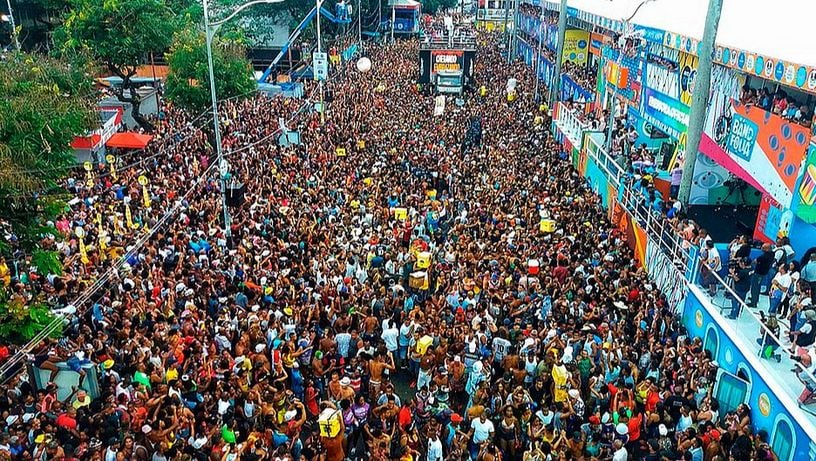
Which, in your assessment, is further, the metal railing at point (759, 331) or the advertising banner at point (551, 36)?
the advertising banner at point (551, 36)

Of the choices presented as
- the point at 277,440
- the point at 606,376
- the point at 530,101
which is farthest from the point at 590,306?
the point at 530,101

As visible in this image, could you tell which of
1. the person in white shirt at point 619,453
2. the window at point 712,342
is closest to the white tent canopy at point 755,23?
the window at point 712,342

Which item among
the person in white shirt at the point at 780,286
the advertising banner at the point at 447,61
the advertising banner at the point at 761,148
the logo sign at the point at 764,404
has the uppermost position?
the advertising banner at the point at 761,148

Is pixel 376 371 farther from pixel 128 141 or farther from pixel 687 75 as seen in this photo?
pixel 128 141

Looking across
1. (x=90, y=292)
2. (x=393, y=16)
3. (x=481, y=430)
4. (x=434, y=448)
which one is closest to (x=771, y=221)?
(x=481, y=430)

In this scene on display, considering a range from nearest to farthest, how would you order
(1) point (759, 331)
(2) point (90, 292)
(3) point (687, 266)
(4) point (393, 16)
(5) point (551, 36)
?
(1) point (759, 331) → (2) point (90, 292) → (3) point (687, 266) → (5) point (551, 36) → (4) point (393, 16)

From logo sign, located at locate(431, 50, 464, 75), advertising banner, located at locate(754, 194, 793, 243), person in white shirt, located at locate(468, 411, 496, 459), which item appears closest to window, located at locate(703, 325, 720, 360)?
advertising banner, located at locate(754, 194, 793, 243)

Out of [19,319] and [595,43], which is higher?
[595,43]

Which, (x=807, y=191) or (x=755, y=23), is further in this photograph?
(x=755, y=23)

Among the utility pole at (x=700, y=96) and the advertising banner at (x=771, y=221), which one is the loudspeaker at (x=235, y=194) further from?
the advertising banner at (x=771, y=221)
